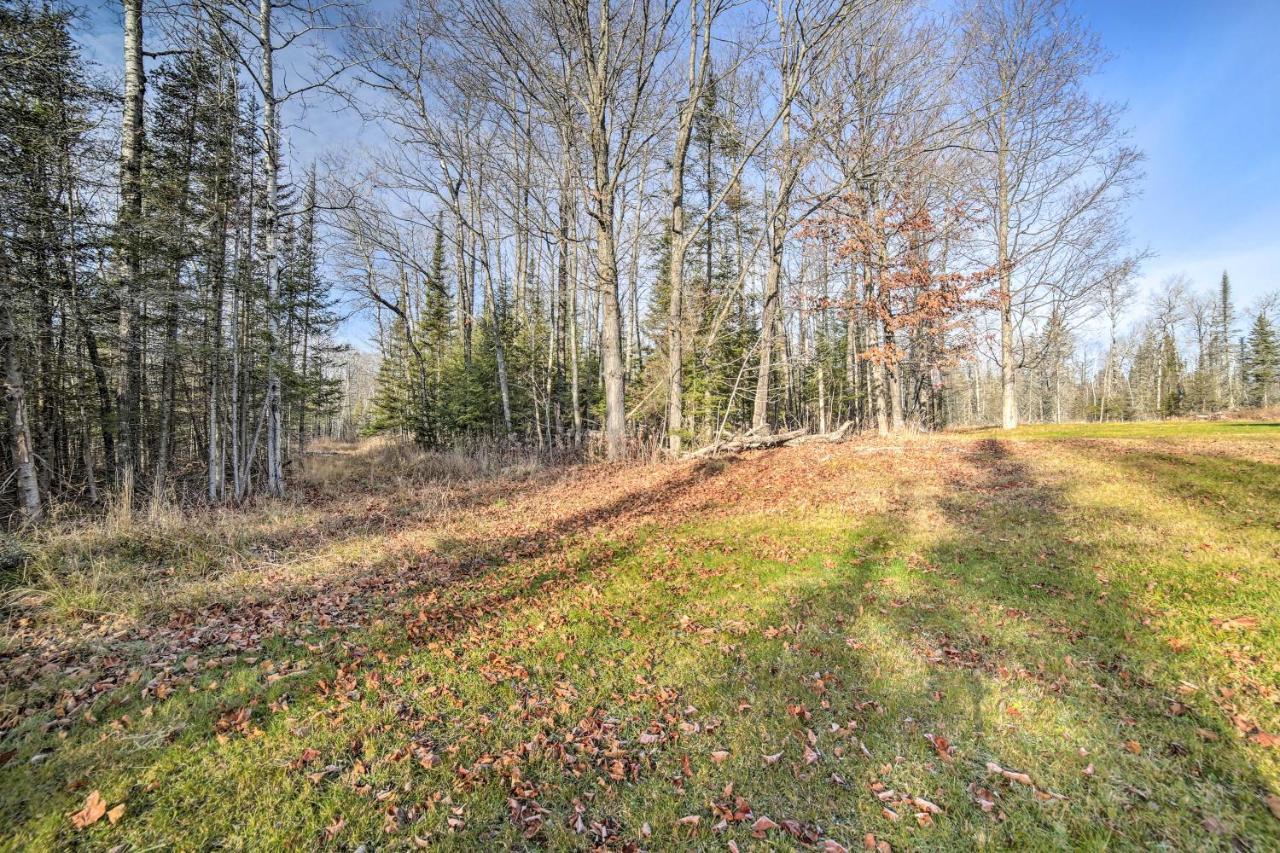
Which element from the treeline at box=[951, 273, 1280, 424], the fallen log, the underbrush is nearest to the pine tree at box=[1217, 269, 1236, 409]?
the treeline at box=[951, 273, 1280, 424]

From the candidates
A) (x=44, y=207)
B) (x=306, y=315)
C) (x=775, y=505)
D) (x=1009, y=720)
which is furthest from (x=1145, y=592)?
(x=306, y=315)

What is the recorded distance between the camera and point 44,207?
739 centimetres

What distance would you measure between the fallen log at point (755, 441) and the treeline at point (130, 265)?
9753 millimetres

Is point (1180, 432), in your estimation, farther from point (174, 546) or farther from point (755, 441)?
point (174, 546)

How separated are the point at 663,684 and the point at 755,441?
32.2 ft

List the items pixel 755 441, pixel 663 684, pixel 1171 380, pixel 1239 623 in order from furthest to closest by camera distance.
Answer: pixel 1171 380 < pixel 755 441 < pixel 1239 623 < pixel 663 684

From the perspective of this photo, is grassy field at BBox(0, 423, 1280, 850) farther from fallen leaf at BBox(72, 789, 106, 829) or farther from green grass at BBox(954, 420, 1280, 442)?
green grass at BBox(954, 420, 1280, 442)

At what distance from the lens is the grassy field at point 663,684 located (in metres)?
2.58

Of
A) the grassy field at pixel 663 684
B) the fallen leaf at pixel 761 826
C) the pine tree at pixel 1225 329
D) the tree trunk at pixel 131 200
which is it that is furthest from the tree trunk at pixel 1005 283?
the pine tree at pixel 1225 329

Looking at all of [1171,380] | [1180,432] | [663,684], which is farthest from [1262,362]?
[663,684]

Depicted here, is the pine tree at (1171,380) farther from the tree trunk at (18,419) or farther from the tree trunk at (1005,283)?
the tree trunk at (18,419)

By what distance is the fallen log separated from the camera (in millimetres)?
12625

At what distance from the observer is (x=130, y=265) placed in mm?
8641

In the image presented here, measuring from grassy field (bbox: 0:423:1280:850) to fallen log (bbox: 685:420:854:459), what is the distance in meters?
5.41
